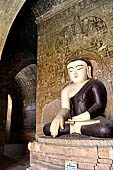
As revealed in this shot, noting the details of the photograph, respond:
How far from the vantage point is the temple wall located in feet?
14.1

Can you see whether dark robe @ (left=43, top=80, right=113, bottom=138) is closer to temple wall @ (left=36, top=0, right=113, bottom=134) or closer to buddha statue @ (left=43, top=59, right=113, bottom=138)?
buddha statue @ (left=43, top=59, right=113, bottom=138)

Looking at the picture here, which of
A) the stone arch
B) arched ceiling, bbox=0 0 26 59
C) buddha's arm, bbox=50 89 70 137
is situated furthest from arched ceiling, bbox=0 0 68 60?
the stone arch

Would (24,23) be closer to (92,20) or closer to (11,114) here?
(92,20)

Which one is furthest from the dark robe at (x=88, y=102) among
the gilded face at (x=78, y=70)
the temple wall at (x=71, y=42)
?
the temple wall at (x=71, y=42)

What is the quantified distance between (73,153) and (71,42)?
3.33 m

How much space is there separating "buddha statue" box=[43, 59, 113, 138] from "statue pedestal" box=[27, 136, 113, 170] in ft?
0.73

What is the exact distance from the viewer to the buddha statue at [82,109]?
9.40 ft

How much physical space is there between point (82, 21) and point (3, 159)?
17.3ft

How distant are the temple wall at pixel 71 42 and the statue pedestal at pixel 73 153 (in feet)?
4.82

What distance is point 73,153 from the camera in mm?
2662

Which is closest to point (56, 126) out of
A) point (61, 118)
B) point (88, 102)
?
point (61, 118)

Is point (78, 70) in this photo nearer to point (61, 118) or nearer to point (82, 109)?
point (82, 109)

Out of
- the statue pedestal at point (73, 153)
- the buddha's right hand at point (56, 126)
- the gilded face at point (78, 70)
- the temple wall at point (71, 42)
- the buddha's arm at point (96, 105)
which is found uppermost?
the temple wall at point (71, 42)

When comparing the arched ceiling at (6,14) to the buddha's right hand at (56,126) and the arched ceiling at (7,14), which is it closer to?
the arched ceiling at (7,14)
